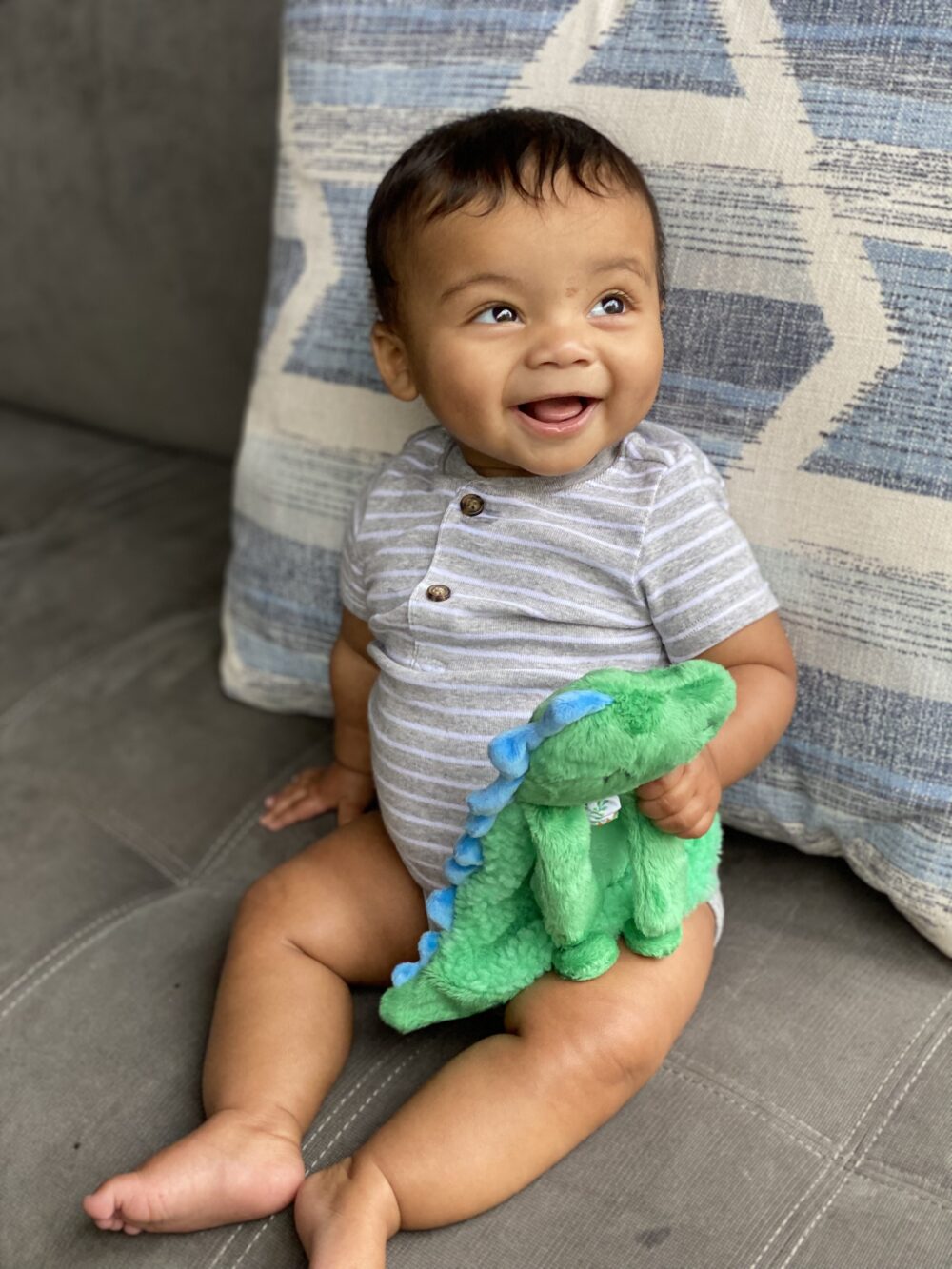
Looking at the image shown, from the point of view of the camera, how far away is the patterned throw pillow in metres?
0.86

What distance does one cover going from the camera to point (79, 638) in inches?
52.7

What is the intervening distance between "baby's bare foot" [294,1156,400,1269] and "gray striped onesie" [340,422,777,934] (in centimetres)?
23

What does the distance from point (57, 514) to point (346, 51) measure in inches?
29.2

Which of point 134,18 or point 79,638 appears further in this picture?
point 134,18

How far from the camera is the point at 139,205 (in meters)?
1.59

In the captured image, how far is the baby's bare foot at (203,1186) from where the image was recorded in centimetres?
74

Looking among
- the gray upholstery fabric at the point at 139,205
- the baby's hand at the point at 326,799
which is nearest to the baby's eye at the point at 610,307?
the baby's hand at the point at 326,799

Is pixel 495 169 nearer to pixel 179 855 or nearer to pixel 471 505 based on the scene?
pixel 471 505

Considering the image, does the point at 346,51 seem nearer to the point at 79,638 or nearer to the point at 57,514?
the point at 79,638

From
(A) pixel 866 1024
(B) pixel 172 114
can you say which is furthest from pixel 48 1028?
(B) pixel 172 114

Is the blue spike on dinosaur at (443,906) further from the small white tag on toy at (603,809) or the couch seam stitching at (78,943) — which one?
the couch seam stitching at (78,943)

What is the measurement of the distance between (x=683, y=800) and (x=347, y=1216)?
31 cm

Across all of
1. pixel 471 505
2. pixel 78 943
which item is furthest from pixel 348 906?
pixel 471 505

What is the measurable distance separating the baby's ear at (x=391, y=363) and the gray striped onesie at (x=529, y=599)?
79 millimetres
